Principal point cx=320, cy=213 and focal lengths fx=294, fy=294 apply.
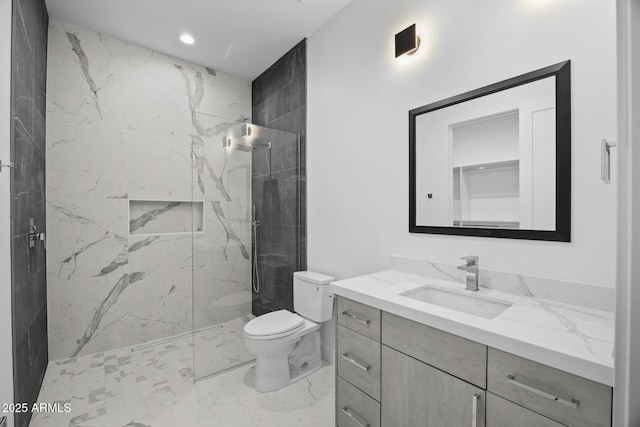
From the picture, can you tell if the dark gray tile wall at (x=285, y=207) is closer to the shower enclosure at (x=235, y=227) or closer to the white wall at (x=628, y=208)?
the shower enclosure at (x=235, y=227)

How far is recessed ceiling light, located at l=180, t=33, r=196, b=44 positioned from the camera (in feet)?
8.70

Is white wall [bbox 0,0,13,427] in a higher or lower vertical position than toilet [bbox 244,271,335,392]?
higher

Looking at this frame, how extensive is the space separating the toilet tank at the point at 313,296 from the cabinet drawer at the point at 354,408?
0.72 m

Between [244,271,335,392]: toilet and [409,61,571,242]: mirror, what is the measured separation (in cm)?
100

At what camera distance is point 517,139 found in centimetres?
141

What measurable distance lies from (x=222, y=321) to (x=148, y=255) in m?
1.03

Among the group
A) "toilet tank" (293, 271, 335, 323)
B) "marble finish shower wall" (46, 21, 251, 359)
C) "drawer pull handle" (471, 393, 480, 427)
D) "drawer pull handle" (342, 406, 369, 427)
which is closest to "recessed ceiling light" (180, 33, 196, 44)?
"marble finish shower wall" (46, 21, 251, 359)

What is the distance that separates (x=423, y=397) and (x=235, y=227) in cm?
196

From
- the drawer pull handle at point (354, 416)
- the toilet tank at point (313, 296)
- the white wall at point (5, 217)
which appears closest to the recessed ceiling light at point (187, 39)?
the white wall at point (5, 217)

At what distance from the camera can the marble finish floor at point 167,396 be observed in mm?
1762

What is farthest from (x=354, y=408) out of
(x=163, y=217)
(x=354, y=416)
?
(x=163, y=217)

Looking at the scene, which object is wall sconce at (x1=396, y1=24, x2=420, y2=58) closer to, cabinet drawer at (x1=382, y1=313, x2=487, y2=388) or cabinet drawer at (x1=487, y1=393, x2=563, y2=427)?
cabinet drawer at (x1=382, y1=313, x2=487, y2=388)

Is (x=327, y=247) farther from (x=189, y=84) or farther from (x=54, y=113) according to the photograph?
(x=54, y=113)

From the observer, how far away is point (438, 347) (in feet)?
3.69
